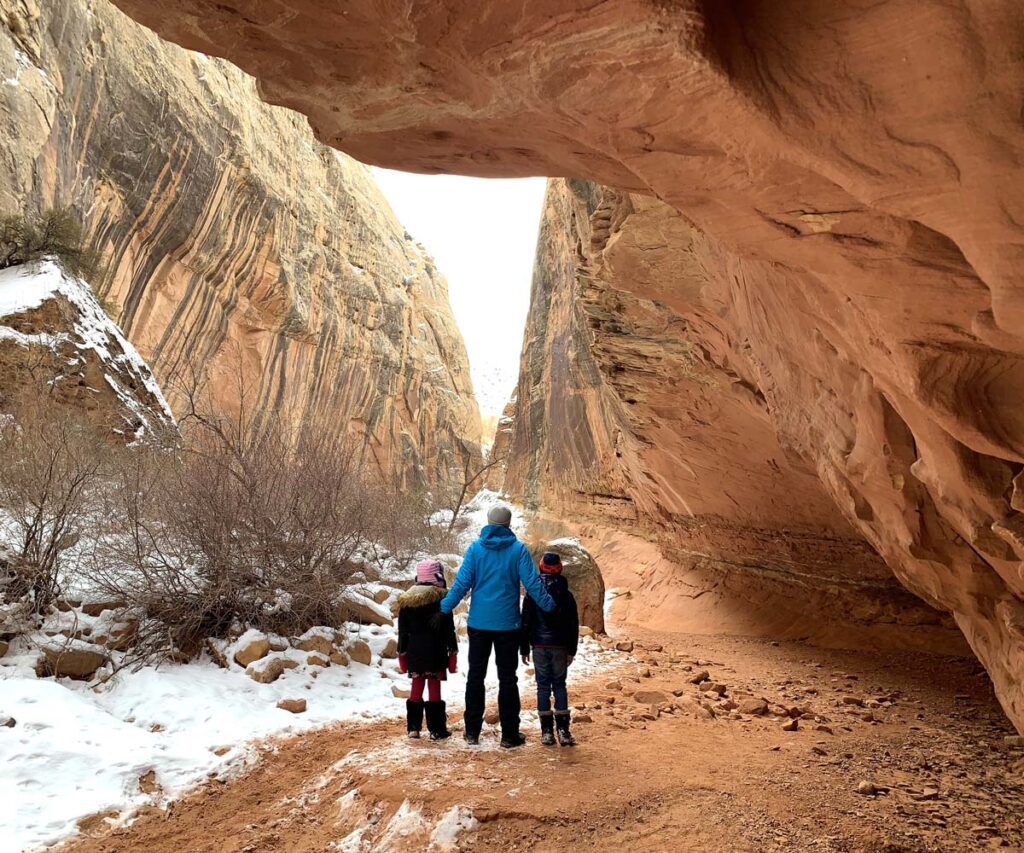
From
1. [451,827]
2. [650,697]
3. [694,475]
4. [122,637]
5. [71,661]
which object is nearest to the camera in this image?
[451,827]

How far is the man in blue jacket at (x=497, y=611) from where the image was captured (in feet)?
14.6

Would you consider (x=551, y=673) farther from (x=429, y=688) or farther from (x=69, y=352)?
(x=69, y=352)

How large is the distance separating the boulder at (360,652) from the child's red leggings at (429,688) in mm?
1993

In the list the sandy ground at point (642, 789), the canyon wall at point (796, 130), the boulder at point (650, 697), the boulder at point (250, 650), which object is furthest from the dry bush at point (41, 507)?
the boulder at point (650, 697)

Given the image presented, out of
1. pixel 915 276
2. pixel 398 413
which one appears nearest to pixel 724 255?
pixel 915 276

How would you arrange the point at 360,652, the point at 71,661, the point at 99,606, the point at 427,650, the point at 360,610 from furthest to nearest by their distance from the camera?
1. the point at 360,610
2. the point at 360,652
3. the point at 99,606
4. the point at 71,661
5. the point at 427,650

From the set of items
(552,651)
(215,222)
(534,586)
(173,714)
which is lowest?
(173,714)

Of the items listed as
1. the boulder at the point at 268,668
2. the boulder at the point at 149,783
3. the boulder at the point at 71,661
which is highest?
the boulder at the point at 71,661

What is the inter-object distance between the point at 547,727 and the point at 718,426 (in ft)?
19.9

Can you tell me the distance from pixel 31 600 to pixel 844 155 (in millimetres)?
6499

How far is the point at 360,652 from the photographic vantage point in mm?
6637

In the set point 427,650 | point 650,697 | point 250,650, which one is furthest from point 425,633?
point 650,697

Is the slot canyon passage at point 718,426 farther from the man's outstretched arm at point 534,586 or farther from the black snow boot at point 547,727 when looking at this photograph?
the man's outstretched arm at point 534,586

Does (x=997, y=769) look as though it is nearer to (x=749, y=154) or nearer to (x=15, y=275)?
(x=749, y=154)
